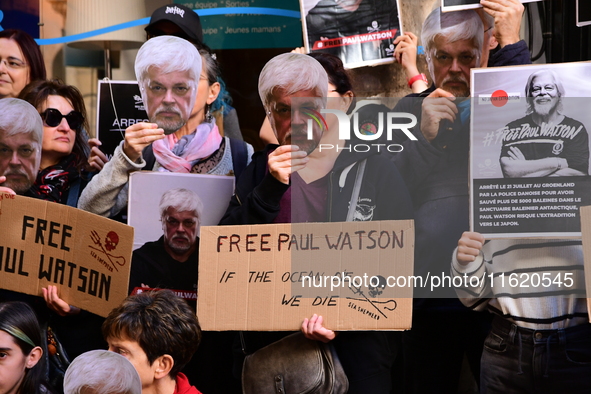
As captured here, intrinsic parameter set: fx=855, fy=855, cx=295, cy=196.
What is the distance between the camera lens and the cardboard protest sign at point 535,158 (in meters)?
3.06

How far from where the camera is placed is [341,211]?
10.5 ft

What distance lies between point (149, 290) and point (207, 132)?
2.40 ft

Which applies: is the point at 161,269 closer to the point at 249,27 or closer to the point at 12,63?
the point at 12,63

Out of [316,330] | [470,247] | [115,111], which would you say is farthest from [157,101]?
[470,247]

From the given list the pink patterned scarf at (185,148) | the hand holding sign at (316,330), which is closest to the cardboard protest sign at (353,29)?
the pink patterned scarf at (185,148)

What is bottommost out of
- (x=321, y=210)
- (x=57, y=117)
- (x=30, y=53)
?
(x=321, y=210)

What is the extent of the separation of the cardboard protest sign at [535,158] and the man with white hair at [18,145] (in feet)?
5.82

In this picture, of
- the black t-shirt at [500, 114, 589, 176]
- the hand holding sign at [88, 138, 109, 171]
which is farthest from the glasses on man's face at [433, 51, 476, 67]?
the hand holding sign at [88, 138, 109, 171]

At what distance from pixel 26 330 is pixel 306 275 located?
3.49ft

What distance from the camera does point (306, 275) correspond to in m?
3.20

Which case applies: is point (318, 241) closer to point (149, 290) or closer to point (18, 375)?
point (149, 290)

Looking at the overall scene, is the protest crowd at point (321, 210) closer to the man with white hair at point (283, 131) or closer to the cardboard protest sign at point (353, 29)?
the man with white hair at point (283, 131)

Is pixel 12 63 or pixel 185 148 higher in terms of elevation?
pixel 12 63

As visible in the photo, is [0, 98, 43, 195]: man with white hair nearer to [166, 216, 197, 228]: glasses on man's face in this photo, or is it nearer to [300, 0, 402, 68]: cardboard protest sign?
[166, 216, 197, 228]: glasses on man's face
